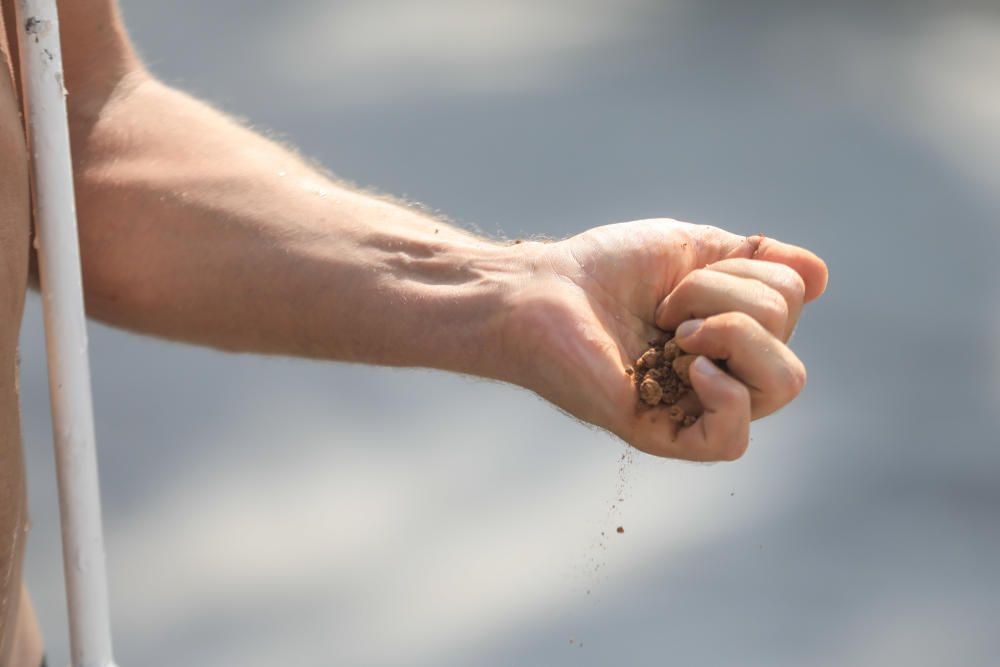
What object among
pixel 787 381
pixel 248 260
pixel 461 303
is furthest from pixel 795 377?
pixel 248 260

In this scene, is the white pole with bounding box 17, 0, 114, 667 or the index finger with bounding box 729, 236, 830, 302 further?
the index finger with bounding box 729, 236, 830, 302

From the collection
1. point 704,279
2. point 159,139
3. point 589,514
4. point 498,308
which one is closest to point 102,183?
point 159,139

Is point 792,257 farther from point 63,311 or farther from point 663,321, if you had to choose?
point 63,311

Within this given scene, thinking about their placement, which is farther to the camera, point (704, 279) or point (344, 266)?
point (344, 266)

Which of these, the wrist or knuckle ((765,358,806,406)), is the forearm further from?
knuckle ((765,358,806,406))

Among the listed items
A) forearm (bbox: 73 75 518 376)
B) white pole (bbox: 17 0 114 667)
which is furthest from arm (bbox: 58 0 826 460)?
white pole (bbox: 17 0 114 667)

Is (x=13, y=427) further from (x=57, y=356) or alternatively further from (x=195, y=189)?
(x=195, y=189)

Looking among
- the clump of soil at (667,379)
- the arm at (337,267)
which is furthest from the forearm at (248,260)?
the clump of soil at (667,379)
